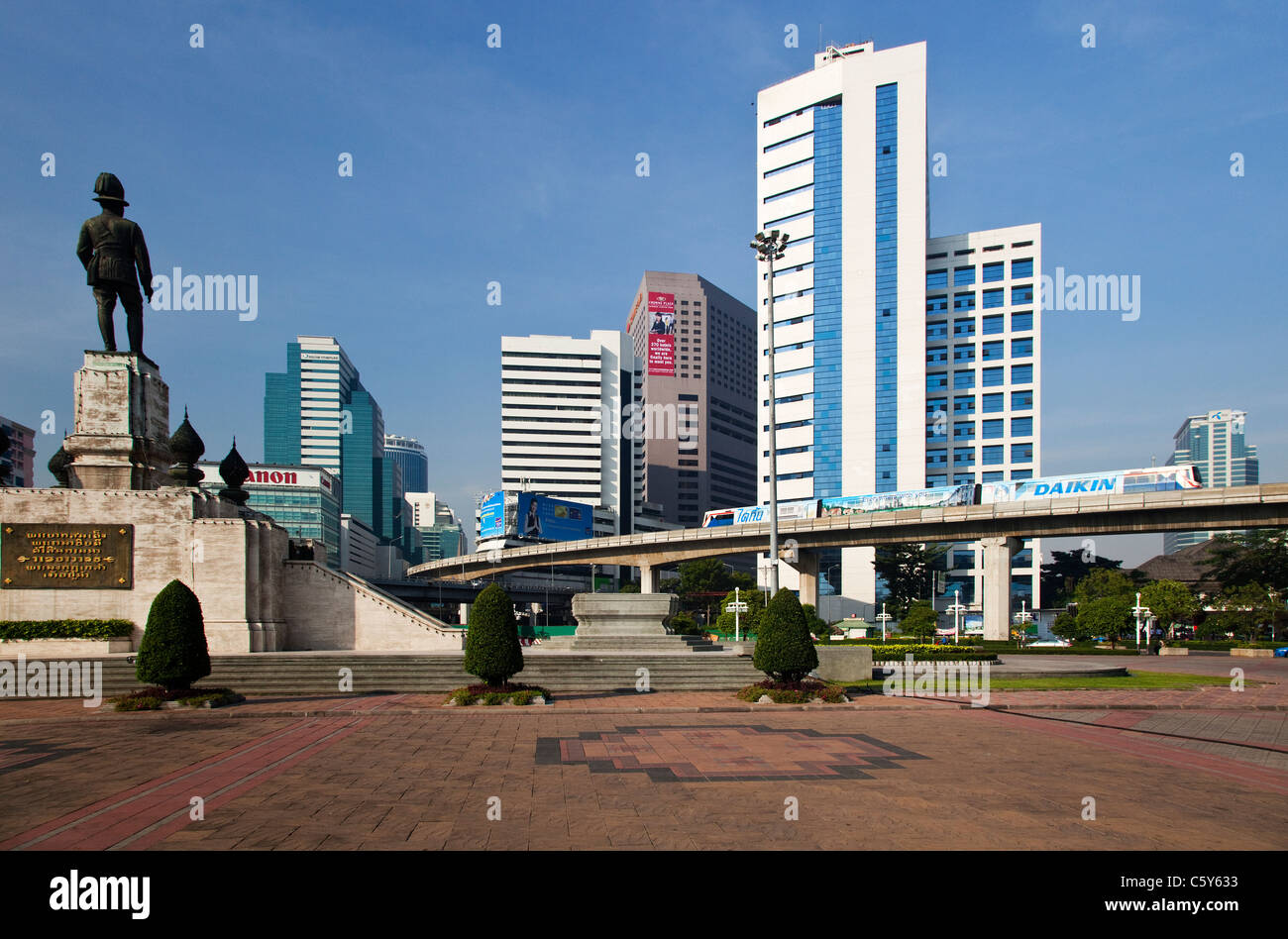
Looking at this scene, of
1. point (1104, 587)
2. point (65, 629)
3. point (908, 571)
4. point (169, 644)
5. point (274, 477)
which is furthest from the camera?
point (274, 477)

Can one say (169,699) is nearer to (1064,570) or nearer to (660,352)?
(1064,570)

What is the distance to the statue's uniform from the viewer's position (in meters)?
23.8

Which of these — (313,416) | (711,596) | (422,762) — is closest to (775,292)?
(711,596)

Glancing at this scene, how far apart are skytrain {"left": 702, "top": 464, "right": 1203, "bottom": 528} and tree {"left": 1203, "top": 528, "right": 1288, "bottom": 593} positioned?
25.7 m

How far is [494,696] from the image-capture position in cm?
1800

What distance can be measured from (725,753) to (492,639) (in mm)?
7215

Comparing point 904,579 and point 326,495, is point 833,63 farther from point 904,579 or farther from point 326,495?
point 326,495

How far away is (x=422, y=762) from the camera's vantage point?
450 inches

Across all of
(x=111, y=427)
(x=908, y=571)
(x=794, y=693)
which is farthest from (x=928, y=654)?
(x=908, y=571)

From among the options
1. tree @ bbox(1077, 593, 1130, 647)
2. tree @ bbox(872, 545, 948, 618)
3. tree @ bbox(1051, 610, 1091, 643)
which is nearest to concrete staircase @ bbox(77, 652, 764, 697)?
tree @ bbox(1077, 593, 1130, 647)

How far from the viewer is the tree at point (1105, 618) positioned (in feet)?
140

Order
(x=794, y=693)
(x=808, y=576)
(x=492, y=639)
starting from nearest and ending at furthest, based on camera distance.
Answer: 1. (x=492, y=639)
2. (x=794, y=693)
3. (x=808, y=576)

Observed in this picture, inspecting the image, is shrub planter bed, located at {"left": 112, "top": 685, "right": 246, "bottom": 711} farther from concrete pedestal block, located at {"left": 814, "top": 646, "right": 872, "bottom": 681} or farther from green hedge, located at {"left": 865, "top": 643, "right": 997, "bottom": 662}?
green hedge, located at {"left": 865, "top": 643, "right": 997, "bottom": 662}
